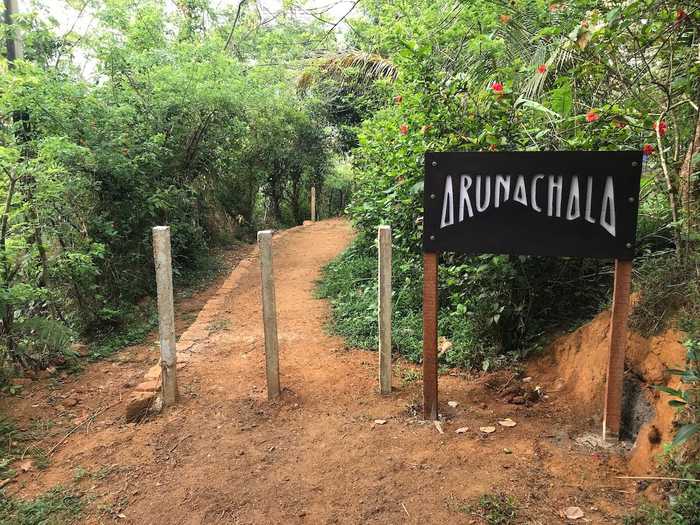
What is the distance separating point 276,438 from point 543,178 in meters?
2.19

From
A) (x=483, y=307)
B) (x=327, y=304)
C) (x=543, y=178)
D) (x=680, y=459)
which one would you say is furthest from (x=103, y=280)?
(x=680, y=459)

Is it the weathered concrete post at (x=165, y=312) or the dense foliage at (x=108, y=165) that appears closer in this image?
the weathered concrete post at (x=165, y=312)

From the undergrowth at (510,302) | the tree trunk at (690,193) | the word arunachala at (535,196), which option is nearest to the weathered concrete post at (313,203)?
the undergrowth at (510,302)

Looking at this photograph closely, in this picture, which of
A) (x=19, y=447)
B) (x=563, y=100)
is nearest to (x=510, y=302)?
(x=563, y=100)

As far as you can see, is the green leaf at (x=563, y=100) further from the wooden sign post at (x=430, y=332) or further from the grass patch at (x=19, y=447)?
the grass patch at (x=19, y=447)

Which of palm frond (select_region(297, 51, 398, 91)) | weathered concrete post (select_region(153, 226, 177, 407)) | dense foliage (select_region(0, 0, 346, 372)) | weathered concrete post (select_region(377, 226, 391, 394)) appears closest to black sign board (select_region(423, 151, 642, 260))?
weathered concrete post (select_region(377, 226, 391, 394))

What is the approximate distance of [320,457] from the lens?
2850 millimetres

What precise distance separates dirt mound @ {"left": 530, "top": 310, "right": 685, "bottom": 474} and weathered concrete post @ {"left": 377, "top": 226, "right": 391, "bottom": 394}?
105 cm

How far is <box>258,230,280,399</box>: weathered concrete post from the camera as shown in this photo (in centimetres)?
347

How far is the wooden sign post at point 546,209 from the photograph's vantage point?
261 cm

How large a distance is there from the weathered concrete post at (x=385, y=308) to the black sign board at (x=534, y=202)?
0.52 metres

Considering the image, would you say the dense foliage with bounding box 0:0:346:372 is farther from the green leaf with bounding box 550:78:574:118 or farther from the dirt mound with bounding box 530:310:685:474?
the dirt mound with bounding box 530:310:685:474

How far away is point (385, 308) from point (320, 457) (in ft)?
3.70

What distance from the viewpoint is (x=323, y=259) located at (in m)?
8.99
